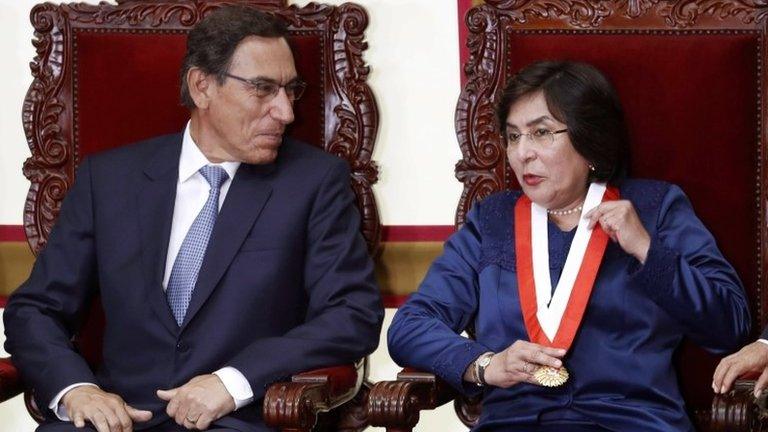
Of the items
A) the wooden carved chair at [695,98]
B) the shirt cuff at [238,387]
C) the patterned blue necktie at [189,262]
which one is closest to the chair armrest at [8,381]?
the patterned blue necktie at [189,262]

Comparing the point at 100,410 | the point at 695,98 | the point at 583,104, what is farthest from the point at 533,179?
the point at 100,410

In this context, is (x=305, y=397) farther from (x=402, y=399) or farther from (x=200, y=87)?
(x=200, y=87)

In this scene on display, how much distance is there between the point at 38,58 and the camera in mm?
3998

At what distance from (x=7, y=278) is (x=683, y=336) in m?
2.01

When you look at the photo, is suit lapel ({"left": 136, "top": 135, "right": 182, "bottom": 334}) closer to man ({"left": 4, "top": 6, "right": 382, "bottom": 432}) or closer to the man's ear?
man ({"left": 4, "top": 6, "right": 382, "bottom": 432})

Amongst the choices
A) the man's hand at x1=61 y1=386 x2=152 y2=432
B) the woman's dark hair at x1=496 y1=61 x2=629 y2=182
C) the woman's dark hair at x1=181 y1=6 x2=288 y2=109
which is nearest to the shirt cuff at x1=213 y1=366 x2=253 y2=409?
the man's hand at x1=61 y1=386 x2=152 y2=432

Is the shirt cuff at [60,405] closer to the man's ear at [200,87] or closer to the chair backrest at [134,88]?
the chair backrest at [134,88]

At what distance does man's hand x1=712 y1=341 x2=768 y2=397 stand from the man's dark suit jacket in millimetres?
883

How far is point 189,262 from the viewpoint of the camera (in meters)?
3.69

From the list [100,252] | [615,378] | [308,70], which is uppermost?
[308,70]

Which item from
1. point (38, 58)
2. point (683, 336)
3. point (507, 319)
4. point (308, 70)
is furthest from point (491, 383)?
point (38, 58)

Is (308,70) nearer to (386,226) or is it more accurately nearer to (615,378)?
(386,226)

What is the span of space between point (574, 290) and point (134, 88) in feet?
4.39

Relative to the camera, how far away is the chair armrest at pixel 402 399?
322 cm
